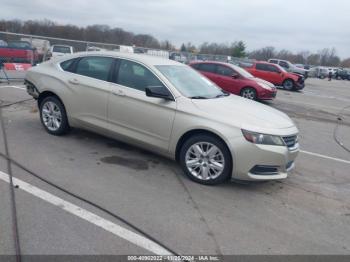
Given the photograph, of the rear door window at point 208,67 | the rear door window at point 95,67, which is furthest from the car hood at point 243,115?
the rear door window at point 208,67

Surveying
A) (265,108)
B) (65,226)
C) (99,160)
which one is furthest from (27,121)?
(265,108)

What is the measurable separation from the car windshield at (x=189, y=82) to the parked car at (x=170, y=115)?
0.08 feet

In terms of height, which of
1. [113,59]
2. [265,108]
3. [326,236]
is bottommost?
[326,236]

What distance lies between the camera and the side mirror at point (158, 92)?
15.9 ft

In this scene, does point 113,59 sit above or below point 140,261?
above

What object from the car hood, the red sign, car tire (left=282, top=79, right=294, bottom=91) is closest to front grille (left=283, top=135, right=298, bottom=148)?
the car hood

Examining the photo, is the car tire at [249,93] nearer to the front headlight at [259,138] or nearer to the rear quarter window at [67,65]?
the rear quarter window at [67,65]

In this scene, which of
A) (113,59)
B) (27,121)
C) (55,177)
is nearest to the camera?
(55,177)

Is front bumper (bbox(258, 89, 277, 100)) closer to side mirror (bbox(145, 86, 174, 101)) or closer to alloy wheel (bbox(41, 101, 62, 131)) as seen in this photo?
alloy wheel (bbox(41, 101, 62, 131))

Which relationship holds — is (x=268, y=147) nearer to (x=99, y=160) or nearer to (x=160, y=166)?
(x=160, y=166)

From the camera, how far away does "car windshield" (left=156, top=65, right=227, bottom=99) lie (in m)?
5.18

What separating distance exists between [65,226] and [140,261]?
0.91 metres

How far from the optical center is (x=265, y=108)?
5.40 metres

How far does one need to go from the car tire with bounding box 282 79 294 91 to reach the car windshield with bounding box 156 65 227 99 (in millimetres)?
16759
